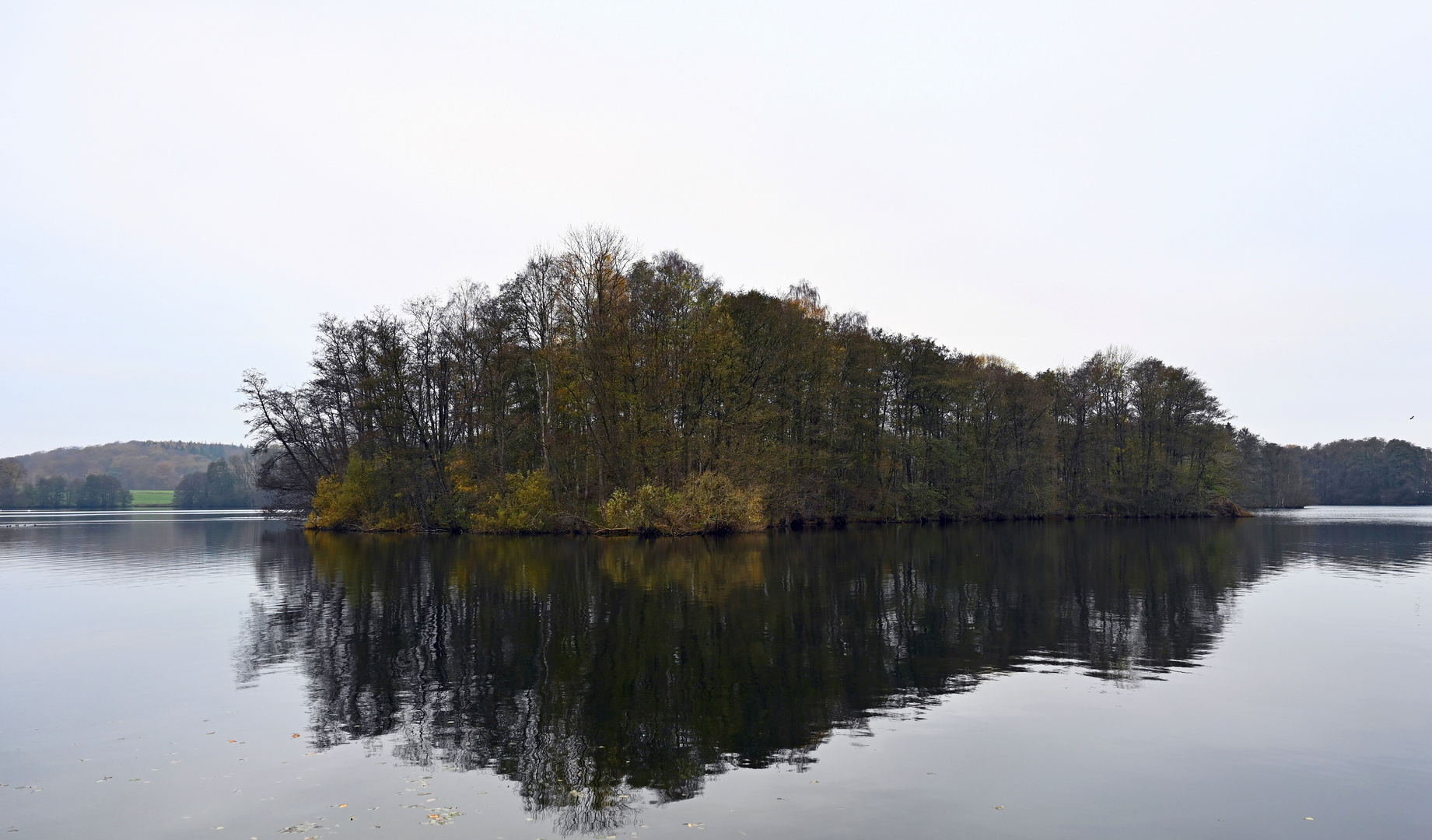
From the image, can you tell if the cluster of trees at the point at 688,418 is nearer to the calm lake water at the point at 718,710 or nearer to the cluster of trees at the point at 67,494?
the calm lake water at the point at 718,710

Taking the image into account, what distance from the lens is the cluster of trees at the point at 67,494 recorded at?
148 m

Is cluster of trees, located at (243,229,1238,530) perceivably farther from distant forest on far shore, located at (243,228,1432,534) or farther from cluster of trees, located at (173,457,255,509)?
cluster of trees, located at (173,457,255,509)

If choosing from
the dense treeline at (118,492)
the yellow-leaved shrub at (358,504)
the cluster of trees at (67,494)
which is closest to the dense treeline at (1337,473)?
the yellow-leaved shrub at (358,504)

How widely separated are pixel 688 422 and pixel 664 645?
37539mm

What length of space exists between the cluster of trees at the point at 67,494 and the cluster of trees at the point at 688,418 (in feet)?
333

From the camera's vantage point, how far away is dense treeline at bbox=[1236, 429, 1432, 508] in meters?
126

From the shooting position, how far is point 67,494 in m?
152

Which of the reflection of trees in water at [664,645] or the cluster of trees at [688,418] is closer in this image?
the reflection of trees in water at [664,645]

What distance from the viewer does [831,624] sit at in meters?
18.3

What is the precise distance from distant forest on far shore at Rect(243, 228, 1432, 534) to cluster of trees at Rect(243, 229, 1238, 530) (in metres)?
0.19

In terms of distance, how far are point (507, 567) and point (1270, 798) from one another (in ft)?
90.6

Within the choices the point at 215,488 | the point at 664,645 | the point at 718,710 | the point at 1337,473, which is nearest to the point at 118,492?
the point at 215,488

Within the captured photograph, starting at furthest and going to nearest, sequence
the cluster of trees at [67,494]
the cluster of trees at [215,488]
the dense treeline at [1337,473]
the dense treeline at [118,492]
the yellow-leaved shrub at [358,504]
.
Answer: the cluster of trees at [215,488]
the dense treeline at [118,492]
the cluster of trees at [67,494]
the dense treeline at [1337,473]
the yellow-leaved shrub at [358,504]

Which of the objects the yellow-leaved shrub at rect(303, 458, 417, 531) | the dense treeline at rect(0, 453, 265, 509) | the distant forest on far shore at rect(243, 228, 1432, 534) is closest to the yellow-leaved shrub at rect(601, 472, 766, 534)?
the distant forest on far shore at rect(243, 228, 1432, 534)
